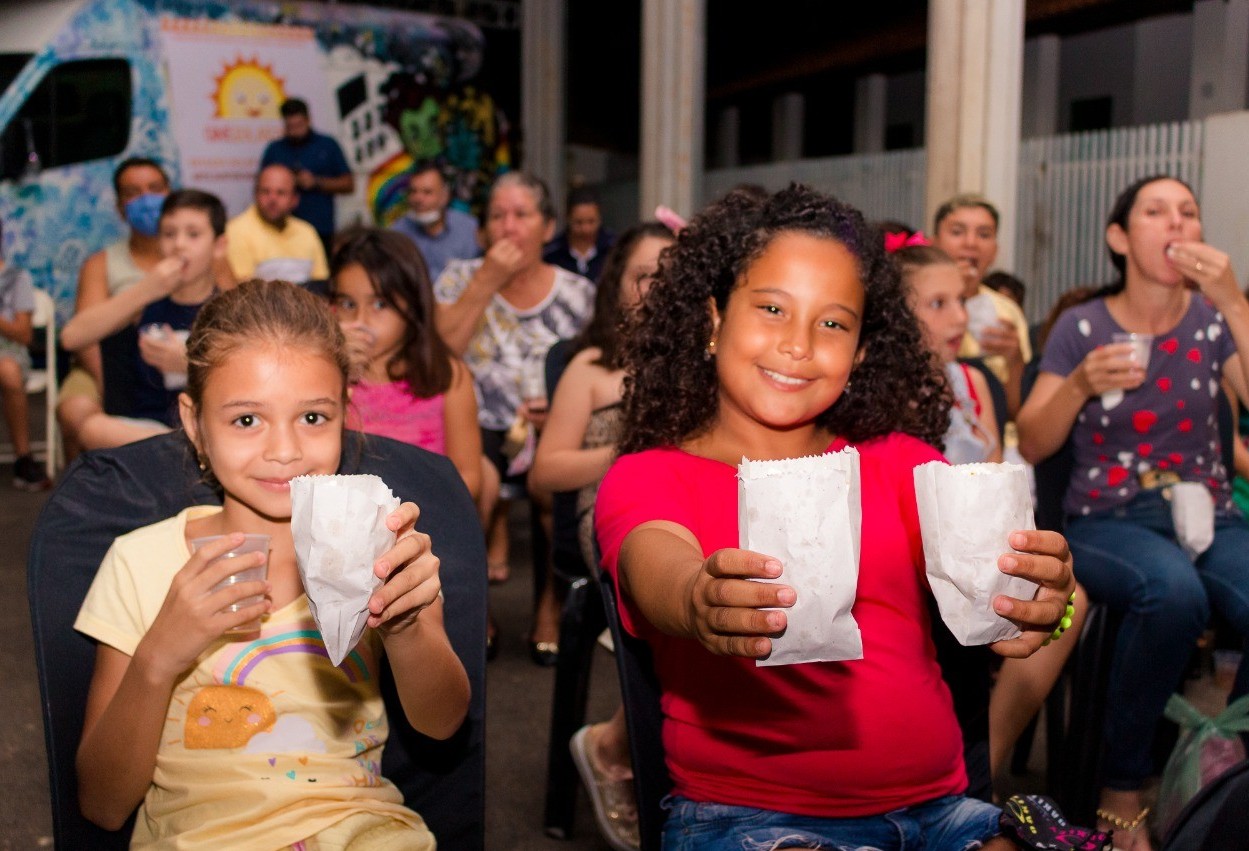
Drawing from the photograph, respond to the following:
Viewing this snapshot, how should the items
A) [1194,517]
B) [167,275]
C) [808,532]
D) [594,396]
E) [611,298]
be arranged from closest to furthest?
[808,532], [1194,517], [594,396], [611,298], [167,275]

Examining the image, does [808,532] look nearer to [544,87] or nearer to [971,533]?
[971,533]

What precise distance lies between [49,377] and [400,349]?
4.43m

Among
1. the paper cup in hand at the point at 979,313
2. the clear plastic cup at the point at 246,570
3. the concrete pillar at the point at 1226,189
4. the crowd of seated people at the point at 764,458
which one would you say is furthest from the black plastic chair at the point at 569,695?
the concrete pillar at the point at 1226,189

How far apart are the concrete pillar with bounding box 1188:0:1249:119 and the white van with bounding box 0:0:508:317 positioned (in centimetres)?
750

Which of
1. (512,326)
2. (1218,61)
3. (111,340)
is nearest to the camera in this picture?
(111,340)

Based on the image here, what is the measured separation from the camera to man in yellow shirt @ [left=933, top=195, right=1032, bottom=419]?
4.12 metres

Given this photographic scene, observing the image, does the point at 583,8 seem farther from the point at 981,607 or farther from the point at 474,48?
the point at 981,607

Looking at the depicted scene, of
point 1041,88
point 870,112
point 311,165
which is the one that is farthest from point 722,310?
point 870,112

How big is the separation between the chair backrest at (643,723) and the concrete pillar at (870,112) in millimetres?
16147

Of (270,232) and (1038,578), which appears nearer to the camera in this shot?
(1038,578)

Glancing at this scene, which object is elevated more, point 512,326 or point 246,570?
point 512,326

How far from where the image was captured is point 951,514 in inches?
50.3

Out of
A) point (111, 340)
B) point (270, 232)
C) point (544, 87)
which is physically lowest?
point (111, 340)

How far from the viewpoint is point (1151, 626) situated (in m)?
2.76
